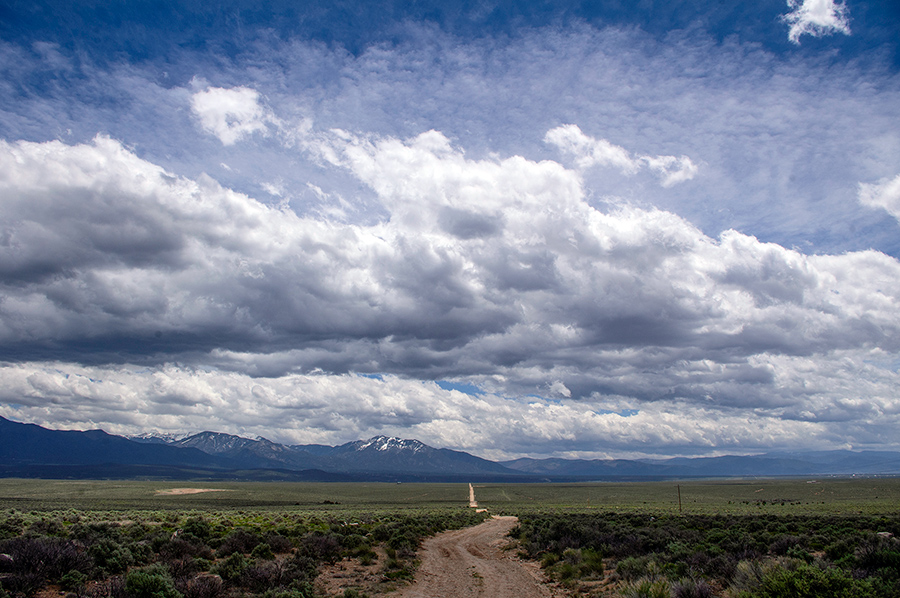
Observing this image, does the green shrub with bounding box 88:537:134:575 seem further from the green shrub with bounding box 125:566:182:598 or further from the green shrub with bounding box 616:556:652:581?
the green shrub with bounding box 616:556:652:581

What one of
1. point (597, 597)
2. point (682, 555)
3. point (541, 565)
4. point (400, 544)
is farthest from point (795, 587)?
point (400, 544)

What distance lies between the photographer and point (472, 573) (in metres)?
19.9

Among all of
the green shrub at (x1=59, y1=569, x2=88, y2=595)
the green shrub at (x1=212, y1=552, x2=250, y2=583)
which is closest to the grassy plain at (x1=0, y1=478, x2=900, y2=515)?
the green shrub at (x1=212, y1=552, x2=250, y2=583)

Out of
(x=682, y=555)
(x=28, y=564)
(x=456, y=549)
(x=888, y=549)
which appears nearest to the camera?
(x=28, y=564)

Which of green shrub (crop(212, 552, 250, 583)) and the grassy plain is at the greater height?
Answer: green shrub (crop(212, 552, 250, 583))

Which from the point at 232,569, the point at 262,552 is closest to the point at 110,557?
the point at 232,569

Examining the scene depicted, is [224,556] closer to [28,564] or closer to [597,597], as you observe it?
[28,564]

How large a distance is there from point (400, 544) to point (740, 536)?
1605cm

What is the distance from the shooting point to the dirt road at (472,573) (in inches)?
660

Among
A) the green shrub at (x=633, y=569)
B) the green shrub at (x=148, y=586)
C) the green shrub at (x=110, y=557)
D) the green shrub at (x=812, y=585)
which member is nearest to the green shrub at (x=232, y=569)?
the green shrub at (x=110, y=557)

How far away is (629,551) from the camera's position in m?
21.3

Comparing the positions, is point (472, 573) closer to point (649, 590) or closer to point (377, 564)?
point (377, 564)

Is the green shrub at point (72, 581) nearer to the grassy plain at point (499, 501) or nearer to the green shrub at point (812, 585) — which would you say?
the green shrub at point (812, 585)

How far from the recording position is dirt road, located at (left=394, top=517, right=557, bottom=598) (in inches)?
660
